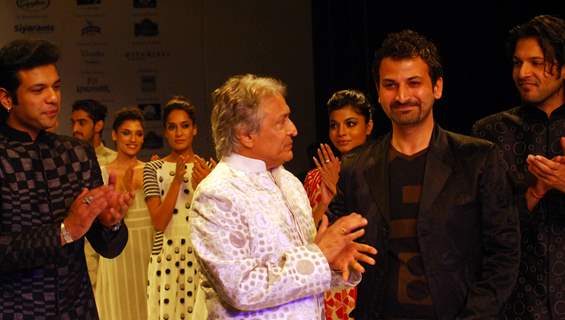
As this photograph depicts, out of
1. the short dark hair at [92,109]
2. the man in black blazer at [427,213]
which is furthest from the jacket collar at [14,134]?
the short dark hair at [92,109]

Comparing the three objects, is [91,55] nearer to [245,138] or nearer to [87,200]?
[87,200]

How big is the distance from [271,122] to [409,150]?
0.51m

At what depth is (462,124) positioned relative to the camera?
216 inches

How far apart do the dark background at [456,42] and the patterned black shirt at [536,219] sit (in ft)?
5.33

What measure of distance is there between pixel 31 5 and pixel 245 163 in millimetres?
5790

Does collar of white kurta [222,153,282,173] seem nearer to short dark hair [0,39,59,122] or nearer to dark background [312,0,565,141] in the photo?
short dark hair [0,39,59,122]

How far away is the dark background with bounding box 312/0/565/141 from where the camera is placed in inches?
201

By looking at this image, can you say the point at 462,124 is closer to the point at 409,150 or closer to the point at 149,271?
the point at 149,271

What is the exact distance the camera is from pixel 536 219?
2941 millimetres

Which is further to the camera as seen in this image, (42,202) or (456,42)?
(456,42)

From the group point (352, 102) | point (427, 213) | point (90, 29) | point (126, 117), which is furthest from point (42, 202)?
point (90, 29)

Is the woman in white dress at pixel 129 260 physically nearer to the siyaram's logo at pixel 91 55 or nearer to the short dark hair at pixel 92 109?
the short dark hair at pixel 92 109

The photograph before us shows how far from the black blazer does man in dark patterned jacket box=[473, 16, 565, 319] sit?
0.87 ft

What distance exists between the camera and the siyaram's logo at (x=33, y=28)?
25.1ft
